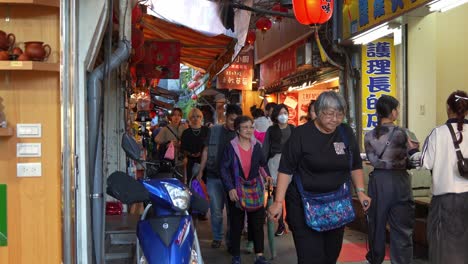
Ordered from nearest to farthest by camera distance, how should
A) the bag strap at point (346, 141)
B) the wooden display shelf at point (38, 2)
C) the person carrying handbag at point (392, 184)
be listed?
the wooden display shelf at point (38, 2), the bag strap at point (346, 141), the person carrying handbag at point (392, 184)

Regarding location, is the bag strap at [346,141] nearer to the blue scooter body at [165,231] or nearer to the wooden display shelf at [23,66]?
the blue scooter body at [165,231]

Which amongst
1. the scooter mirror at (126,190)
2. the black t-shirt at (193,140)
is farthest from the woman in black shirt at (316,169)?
the black t-shirt at (193,140)

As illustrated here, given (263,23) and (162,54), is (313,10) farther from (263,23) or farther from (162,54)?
(162,54)

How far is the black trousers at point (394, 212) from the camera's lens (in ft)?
17.8

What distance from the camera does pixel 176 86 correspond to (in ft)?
153

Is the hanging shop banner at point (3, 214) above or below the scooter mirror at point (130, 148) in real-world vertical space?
below

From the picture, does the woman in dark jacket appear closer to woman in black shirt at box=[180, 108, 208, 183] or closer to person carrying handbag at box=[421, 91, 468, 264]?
person carrying handbag at box=[421, 91, 468, 264]

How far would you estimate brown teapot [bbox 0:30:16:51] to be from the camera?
345cm

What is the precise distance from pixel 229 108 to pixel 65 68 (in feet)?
A: 11.6

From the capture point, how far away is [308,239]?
4.11 metres

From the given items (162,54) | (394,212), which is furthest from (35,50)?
(162,54)

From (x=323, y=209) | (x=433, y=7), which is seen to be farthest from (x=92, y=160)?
(x=433, y=7)

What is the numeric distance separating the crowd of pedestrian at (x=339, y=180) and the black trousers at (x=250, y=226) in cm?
1

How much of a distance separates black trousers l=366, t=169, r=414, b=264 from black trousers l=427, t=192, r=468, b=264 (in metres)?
0.54
